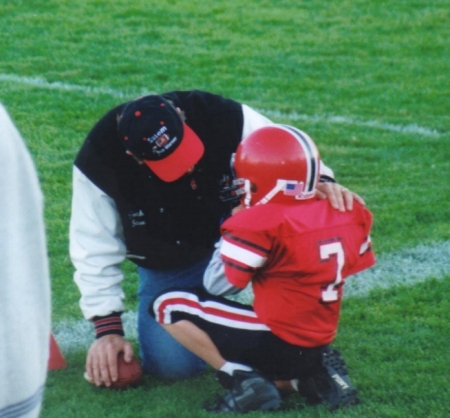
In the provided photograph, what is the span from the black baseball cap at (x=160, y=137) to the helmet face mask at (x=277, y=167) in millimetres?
224

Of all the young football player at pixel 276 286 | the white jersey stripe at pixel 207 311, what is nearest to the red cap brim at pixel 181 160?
the young football player at pixel 276 286

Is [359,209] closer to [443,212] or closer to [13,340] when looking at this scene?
[13,340]

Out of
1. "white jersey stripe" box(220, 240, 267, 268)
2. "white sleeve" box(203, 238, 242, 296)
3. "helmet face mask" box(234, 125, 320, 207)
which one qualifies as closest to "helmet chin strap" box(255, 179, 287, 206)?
"helmet face mask" box(234, 125, 320, 207)

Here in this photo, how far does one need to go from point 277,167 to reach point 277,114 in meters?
4.94

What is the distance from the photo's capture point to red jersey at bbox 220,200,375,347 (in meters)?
3.35

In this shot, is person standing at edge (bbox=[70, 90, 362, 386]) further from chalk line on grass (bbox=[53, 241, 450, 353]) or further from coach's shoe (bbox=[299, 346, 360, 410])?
coach's shoe (bbox=[299, 346, 360, 410])

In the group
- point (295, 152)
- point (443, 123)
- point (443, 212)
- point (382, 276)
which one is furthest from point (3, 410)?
point (443, 123)

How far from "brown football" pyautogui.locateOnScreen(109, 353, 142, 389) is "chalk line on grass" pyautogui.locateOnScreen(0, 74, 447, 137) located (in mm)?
4381

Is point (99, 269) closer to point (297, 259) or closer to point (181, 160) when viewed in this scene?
point (181, 160)

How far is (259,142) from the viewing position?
11.4 ft

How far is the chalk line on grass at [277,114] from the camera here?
7852 mm

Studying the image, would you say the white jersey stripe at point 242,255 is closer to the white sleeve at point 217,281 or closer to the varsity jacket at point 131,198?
the white sleeve at point 217,281

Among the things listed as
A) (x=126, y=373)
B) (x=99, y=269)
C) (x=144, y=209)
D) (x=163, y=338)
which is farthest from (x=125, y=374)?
(x=144, y=209)

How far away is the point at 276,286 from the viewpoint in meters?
3.52
